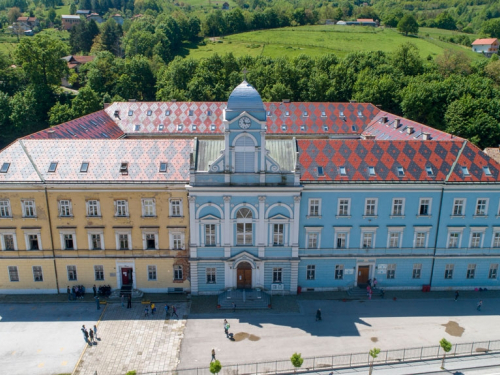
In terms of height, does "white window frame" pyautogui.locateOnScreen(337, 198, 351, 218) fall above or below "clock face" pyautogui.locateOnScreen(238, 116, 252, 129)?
below

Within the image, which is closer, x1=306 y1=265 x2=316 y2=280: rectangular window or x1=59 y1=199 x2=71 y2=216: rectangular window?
x1=59 y1=199 x2=71 y2=216: rectangular window

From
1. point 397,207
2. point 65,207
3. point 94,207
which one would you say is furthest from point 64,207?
point 397,207

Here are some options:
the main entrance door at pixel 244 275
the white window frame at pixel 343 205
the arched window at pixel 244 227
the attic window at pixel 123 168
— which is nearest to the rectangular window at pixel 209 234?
the arched window at pixel 244 227

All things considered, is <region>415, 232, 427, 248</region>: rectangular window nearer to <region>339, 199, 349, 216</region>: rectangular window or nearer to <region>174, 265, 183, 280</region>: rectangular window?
<region>339, 199, 349, 216</region>: rectangular window

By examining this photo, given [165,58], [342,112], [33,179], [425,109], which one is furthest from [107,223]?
[165,58]

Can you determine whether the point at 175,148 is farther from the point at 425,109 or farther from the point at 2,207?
the point at 425,109

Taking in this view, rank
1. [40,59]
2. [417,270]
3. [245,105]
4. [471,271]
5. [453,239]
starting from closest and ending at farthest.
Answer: [245,105]
[453,239]
[417,270]
[471,271]
[40,59]

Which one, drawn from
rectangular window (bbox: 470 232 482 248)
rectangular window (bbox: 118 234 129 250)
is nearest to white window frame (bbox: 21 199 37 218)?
rectangular window (bbox: 118 234 129 250)

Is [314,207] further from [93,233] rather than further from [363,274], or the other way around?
[93,233]
